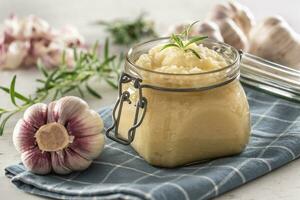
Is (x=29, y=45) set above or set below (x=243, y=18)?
below

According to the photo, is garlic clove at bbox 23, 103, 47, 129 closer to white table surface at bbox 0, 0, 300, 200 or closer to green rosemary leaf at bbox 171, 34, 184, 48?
white table surface at bbox 0, 0, 300, 200

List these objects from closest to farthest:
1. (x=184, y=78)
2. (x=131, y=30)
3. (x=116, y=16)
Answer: (x=184, y=78)
(x=131, y=30)
(x=116, y=16)

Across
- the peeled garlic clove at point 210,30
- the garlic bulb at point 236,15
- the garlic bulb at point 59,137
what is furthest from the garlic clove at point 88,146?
the garlic bulb at point 236,15

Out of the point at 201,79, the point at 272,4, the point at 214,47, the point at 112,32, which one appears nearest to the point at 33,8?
the point at 112,32

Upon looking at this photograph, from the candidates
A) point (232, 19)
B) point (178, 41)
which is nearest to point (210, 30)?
point (232, 19)

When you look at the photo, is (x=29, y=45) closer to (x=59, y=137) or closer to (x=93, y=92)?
(x=93, y=92)

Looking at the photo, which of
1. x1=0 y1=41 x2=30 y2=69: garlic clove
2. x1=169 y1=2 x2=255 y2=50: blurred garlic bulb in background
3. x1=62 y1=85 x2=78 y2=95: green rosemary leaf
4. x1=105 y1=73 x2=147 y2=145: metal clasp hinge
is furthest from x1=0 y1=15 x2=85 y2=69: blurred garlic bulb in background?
x1=105 y1=73 x2=147 y2=145: metal clasp hinge

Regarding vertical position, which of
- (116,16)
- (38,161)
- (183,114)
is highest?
(183,114)
